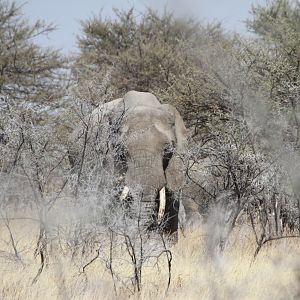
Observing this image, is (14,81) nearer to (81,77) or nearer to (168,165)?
(81,77)

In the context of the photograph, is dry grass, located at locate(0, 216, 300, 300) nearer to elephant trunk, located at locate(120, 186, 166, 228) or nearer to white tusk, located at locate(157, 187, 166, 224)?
elephant trunk, located at locate(120, 186, 166, 228)

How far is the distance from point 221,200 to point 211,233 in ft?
2.34

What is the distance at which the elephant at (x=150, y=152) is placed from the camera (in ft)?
34.2

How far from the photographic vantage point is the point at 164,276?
7.58 metres

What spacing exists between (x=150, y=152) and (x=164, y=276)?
12.0 ft

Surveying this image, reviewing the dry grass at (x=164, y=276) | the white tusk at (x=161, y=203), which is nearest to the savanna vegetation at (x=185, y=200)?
the dry grass at (x=164, y=276)

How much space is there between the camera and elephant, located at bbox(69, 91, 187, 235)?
411 inches

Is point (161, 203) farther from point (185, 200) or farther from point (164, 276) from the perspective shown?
point (185, 200)

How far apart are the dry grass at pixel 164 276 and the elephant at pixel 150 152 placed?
126cm

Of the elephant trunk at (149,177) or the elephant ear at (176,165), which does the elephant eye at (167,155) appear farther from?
the elephant trunk at (149,177)

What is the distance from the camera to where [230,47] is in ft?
51.5

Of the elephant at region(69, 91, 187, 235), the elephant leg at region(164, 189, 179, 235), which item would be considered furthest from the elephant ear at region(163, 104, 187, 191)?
the elephant leg at region(164, 189, 179, 235)

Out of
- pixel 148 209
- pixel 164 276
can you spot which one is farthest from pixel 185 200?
pixel 164 276

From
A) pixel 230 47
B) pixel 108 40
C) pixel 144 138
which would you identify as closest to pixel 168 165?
pixel 144 138
